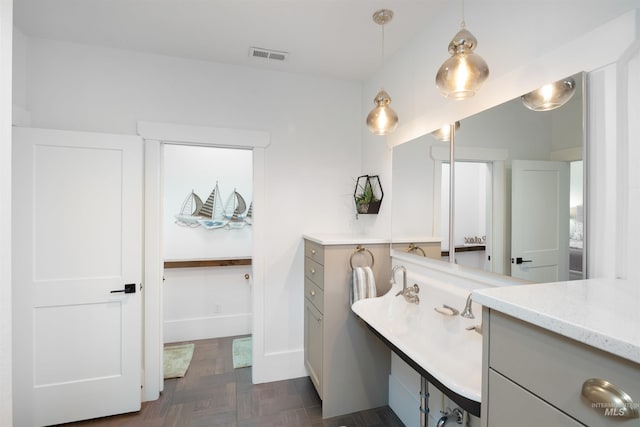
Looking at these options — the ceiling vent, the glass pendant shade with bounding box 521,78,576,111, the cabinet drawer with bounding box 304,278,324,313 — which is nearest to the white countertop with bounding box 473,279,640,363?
the glass pendant shade with bounding box 521,78,576,111

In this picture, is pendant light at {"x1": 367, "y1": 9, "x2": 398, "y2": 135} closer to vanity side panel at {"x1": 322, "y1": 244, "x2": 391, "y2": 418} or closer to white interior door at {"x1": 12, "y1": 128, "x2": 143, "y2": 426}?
vanity side panel at {"x1": 322, "y1": 244, "x2": 391, "y2": 418}

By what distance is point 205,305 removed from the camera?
11.3 feet

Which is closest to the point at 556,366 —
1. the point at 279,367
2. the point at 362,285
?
the point at 362,285

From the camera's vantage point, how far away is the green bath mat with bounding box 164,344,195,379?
2.66 metres

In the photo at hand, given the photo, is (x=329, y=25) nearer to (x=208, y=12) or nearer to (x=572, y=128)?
(x=208, y=12)

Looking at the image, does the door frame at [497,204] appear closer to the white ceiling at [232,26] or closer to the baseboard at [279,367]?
the white ceiling at [232,26]

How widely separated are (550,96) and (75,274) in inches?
115

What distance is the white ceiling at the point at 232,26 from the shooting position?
1.77 meters

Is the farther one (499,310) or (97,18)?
(97,18)

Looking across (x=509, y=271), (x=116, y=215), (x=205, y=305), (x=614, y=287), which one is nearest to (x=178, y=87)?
(x=116, y=215)

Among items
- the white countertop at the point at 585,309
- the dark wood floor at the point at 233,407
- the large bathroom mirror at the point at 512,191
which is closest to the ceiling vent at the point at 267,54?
the large bathroom mirror at the point at 512,191

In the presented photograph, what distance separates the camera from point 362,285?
2.04 metres

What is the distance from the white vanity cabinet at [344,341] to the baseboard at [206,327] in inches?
62.0

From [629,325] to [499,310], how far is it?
0.21 metres
